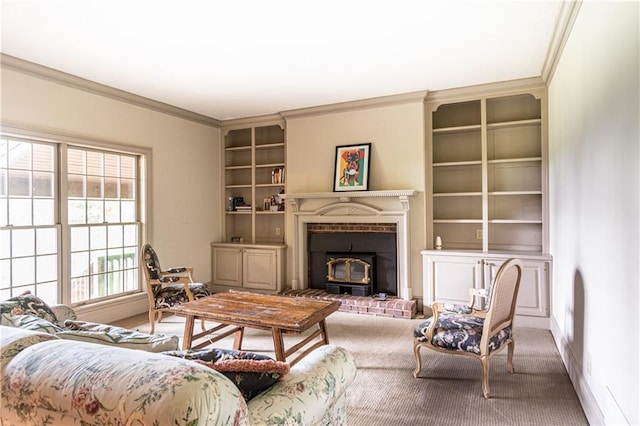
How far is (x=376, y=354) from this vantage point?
342 cm

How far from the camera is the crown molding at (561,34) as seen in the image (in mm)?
2684

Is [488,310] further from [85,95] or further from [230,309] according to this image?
[85,95]

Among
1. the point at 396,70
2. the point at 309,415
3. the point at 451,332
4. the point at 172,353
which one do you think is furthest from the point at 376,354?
the point at 396,70

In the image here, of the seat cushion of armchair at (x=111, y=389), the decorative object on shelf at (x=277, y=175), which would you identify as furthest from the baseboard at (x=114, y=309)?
the seat cushion of armchair at (x=111, y=389)

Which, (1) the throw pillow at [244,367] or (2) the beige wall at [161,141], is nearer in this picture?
(1) the throw pillow at [244,367]

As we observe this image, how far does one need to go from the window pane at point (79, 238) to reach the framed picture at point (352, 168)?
303cm

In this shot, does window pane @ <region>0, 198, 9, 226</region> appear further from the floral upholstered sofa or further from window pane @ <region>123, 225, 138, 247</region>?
the floral upholstered sofa

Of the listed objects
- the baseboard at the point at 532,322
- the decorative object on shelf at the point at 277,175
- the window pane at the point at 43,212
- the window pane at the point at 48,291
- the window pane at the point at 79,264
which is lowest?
the baseboard at the point at 532,322

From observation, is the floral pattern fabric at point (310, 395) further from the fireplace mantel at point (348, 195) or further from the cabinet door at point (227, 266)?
the cabinet door at point (227, 266)

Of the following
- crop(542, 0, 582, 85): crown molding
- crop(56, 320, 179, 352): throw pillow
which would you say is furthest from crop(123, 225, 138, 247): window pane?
crop(542, 0, 582, 85): crown molding

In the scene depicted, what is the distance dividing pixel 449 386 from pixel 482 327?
19.5 inches

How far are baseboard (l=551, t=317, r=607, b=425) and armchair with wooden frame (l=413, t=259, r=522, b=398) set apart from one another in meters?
0.41

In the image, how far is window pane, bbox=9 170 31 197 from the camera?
3.66 metres

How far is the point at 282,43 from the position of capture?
10.9 feet
